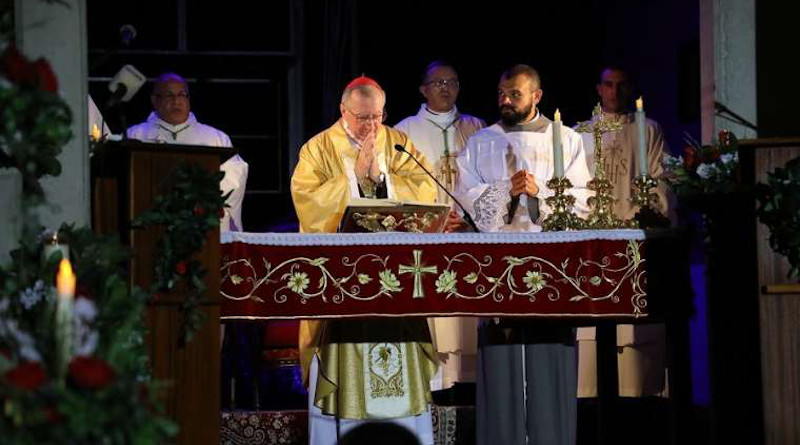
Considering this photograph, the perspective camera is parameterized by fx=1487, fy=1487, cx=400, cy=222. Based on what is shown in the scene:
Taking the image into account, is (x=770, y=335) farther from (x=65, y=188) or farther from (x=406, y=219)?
(x=65, y=188)

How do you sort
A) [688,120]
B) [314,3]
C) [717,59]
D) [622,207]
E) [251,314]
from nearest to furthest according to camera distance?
1. [251,314]
2. [717,59]
3. [622,207]
4. [688,120]
5. [314,3]

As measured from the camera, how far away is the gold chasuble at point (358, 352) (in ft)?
22.0

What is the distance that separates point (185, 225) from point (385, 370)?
1.88 meters

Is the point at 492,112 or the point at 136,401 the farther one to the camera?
the point at 492,112

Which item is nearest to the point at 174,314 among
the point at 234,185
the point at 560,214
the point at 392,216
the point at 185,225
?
the point at 185,225

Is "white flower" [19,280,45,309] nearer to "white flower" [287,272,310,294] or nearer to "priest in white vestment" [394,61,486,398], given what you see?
"white flower" [287,272,310,294]

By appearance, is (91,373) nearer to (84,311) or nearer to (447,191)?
(84,311)

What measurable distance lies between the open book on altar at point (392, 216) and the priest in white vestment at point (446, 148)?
1209mm

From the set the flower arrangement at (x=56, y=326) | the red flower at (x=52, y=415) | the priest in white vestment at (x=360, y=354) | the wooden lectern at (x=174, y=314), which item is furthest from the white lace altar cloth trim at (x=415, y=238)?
the red flower at (x=52, y=415)

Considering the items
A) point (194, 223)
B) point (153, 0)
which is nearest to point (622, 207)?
A: point (194, 223)

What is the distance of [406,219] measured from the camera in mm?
6129

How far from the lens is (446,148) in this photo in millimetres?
8125

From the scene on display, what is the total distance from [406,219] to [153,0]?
16.9ft

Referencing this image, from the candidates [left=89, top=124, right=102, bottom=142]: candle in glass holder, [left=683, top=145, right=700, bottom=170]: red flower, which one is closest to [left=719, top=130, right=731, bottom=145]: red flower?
[left=683, top=145, right=700, bottom=170]: red flower
